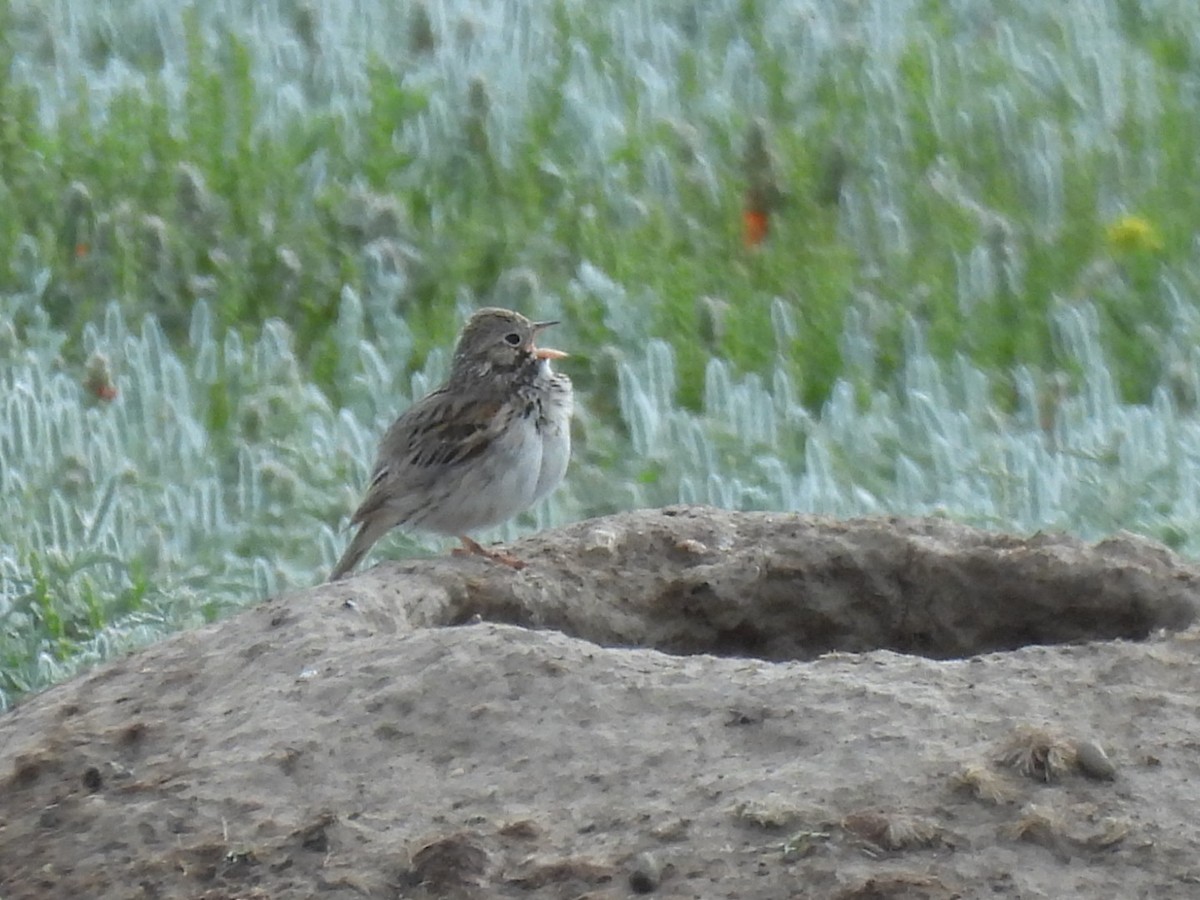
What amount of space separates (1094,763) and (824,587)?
1.51 meters

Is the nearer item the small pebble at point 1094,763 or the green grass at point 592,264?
the small pebble at point 1094,763

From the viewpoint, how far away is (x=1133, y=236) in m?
8.95

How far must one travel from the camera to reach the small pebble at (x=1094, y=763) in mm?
3896

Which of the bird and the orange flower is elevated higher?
the bird

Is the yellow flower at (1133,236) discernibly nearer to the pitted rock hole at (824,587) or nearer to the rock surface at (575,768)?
the pitted rock hole at (824,587)

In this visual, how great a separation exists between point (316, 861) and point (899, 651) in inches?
80.8

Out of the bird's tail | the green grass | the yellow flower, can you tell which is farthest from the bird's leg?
the yellow flower

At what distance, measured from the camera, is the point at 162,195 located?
941cm

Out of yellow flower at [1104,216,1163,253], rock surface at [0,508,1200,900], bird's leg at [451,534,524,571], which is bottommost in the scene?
yellow flower at [1104,216,1163,253]

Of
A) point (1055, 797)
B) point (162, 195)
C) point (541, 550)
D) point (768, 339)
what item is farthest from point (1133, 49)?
point (1055, 797)

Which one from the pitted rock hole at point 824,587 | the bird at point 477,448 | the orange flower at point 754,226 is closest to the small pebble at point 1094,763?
the pitted rock hole at point 824,587

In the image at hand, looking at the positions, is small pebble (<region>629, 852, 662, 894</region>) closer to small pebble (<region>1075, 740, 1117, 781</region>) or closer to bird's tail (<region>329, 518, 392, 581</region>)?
small pebble (<region>1075, 740, 1117, 781</region>)

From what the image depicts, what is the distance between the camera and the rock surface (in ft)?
12.1

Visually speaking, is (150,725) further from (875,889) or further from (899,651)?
(899,651)
